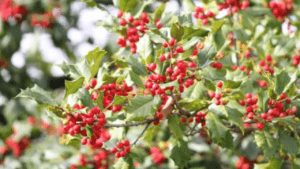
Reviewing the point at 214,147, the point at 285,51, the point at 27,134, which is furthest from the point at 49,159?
the point at 285,51

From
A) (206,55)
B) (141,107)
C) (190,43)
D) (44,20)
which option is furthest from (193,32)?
(44,20)

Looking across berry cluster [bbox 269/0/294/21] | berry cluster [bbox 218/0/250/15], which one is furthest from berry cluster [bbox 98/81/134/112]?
berry cluster [bbox 269/0/294/21]

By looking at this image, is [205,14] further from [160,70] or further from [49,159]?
[49,159]

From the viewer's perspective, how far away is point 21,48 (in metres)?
7.27

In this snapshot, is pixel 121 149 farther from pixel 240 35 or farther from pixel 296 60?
pixel 296 60

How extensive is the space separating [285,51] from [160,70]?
145 cm

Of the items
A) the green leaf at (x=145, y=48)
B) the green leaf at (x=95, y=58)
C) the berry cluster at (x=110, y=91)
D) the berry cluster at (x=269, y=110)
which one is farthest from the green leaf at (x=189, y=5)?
the green leaf at (x=95, y=58)

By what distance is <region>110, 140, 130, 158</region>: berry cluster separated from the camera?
2648 millimetres

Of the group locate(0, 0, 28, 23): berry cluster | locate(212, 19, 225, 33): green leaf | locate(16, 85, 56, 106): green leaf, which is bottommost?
locate(0, 0, 28, 23): berry cluster

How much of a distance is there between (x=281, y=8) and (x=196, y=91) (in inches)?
68.4

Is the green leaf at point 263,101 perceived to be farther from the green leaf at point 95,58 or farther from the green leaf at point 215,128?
the green leaf at point 95,58

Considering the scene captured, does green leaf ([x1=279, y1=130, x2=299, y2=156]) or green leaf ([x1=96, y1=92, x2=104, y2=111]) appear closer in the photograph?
green leaf ([x1=96, y1=92, x2=104, y2=111])

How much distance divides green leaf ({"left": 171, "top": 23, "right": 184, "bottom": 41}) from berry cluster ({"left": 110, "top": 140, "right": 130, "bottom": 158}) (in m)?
0.83

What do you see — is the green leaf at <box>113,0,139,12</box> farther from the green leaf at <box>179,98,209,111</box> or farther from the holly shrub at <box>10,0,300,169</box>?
the green leaf at <box>179,98,209,111</box>
